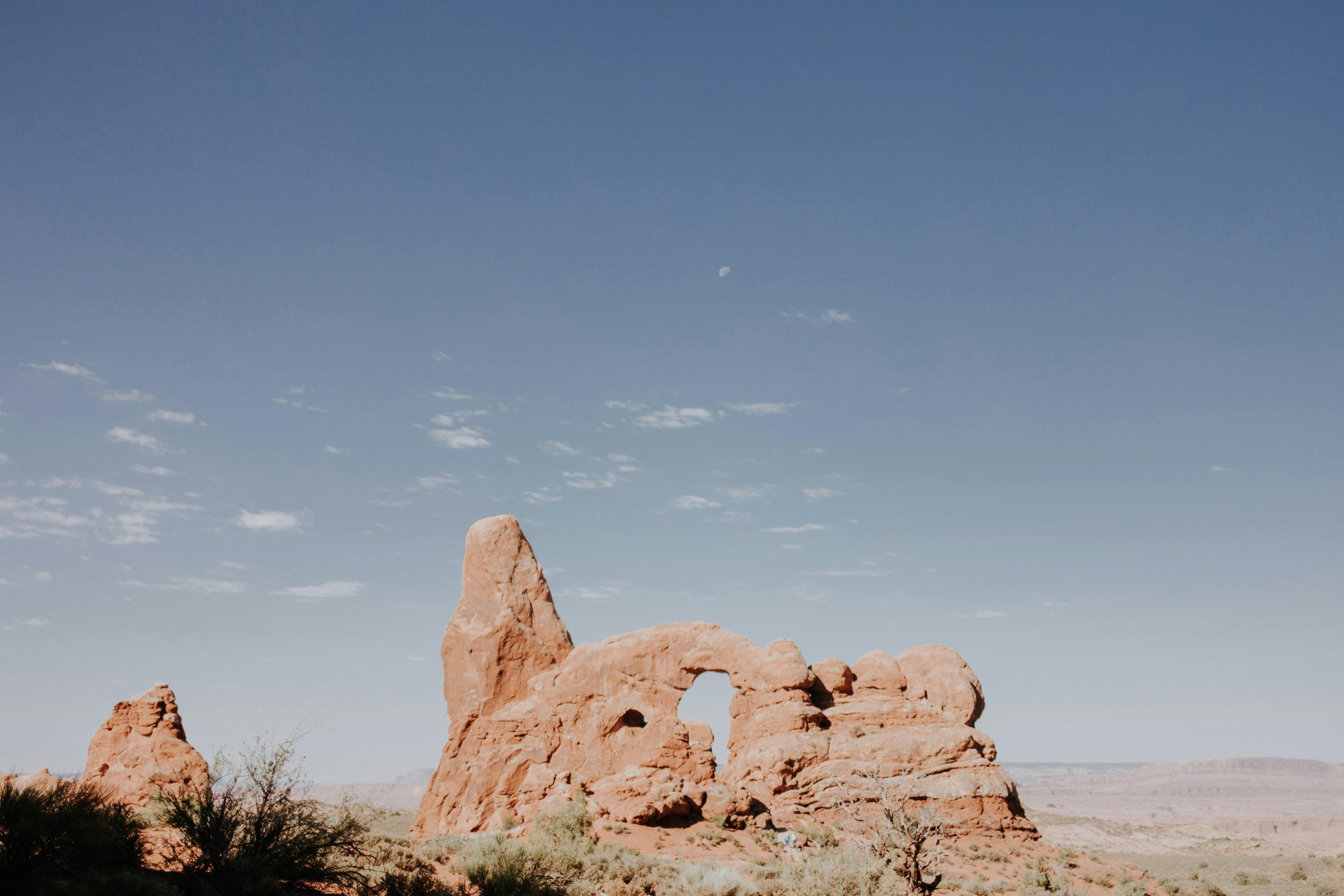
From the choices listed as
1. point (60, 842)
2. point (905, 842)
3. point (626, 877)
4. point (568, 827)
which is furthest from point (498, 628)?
point (60, 842)

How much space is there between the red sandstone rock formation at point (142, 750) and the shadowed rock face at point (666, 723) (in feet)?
30.9

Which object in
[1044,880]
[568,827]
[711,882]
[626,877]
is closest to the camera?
[711,882]

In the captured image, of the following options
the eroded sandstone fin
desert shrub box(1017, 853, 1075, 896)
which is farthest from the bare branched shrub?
the eroded sandstone fin

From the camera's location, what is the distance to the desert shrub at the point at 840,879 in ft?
52.6

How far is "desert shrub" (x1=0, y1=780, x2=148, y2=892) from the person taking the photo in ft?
36.0

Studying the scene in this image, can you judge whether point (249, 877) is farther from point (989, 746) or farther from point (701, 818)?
point (989, 746)

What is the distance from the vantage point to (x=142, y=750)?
30.8m

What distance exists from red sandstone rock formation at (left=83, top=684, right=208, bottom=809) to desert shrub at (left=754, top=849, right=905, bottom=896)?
75.1ft

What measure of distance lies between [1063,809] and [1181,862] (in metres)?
104

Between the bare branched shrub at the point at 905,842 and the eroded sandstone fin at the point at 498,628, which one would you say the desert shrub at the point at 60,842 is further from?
the eroded sandstone fin at the point at 498,628

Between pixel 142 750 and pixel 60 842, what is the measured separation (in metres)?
22.8

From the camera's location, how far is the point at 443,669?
33812 mm

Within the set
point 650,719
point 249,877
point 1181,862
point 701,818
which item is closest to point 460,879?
point 249,877

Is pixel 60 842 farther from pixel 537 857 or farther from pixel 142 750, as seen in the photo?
pixel 142 750
